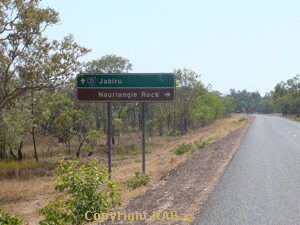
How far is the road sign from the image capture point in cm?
926

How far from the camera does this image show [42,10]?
11.8m

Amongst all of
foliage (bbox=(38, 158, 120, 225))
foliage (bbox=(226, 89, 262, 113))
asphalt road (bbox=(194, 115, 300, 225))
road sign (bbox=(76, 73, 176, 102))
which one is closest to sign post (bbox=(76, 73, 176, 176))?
road sign (bbox=(76, 73, 176, 102))

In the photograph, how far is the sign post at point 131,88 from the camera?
9258 mm

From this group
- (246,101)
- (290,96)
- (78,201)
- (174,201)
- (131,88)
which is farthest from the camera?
(246,101)

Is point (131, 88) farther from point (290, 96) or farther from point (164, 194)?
point (290, 96)

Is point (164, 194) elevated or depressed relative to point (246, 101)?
depressed

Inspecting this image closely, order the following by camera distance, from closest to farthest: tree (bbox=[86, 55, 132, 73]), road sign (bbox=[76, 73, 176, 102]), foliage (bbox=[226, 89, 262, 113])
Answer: road sign (bbox=[76, 73, 176, 102]) < tree (bbox=[86, 55, 132, 73]) < foliage (bbox=[226, 89, 262, 113])

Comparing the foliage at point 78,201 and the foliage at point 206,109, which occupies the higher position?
the foliage at point 206,109

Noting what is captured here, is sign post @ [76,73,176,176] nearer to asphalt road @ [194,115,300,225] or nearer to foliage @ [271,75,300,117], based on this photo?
asphalt road @ [194,115,300,225]

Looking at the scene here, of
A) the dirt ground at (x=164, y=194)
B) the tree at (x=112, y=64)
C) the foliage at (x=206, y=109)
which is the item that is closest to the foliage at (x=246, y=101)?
the foliage at (x=206, y=109)

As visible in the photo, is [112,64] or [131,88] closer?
[131,88]

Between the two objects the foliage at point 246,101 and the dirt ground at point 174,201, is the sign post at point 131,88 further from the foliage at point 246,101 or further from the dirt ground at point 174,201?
the foliage at point 246,101

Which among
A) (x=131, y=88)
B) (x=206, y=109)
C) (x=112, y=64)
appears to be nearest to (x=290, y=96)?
(x=206, y=109)

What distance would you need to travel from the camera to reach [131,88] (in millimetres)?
9305
